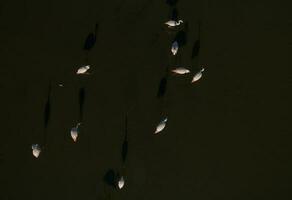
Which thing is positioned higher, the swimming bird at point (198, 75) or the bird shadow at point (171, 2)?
the bird shadow at point (171, 2)

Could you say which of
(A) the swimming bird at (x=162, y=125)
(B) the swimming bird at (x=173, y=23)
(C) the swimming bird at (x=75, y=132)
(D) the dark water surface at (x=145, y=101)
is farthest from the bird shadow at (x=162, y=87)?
(C) the swimming bird at (x=75, y=132)

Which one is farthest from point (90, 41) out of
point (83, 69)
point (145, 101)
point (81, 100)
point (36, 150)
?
point (36, 150)

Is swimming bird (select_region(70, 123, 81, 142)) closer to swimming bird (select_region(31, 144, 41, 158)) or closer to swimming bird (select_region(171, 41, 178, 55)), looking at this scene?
swimming bird (select_region(31, 144, 41, 158))

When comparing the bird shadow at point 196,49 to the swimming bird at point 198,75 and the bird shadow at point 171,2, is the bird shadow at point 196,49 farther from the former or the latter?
the bird shadow at point 171,2

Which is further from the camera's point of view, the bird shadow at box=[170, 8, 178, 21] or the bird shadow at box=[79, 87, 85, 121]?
the bird shadow at box=[79, 87, 85, 121]

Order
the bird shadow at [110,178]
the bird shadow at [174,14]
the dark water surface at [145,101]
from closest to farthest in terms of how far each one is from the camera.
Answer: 1. the dark water surface at [145,101]
2. the bird shadow at [174,14]
3. the bird shadow at [110,178]

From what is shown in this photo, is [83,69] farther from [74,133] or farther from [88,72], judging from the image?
[74,133]

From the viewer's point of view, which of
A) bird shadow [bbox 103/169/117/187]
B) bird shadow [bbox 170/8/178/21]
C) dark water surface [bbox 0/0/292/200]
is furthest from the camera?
bird shadow [bbox 103/169/117/187]

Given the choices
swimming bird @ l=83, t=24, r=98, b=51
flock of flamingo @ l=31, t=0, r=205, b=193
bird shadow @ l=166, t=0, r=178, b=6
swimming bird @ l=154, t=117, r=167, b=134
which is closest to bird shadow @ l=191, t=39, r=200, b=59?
flock of flamingo @ l=31, t=0, r=205, b=193
